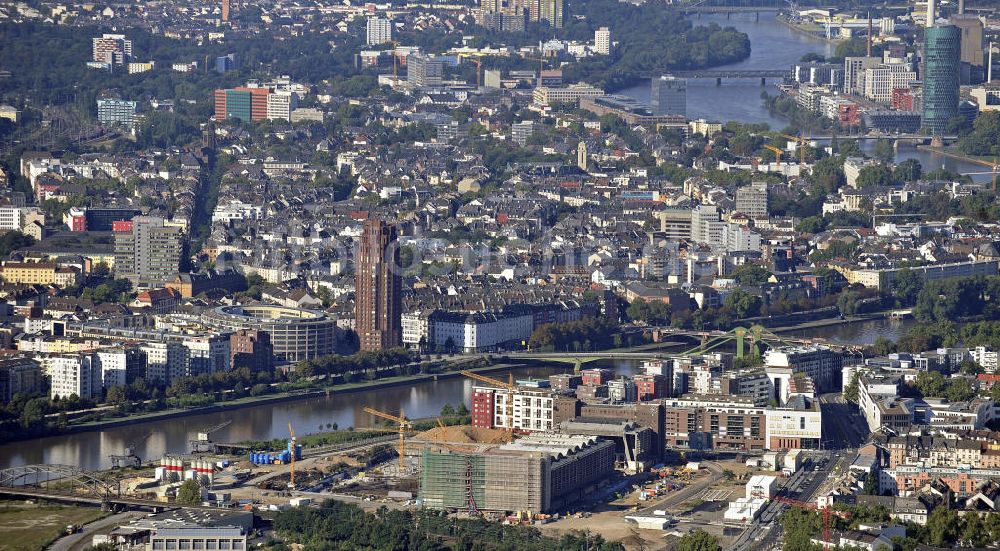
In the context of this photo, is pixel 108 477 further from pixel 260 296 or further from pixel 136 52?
pixel 136 52

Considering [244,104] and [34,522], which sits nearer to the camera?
[34,522]

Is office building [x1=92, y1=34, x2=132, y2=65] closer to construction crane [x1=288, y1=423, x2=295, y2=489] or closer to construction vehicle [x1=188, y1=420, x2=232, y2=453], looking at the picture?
construction vehicle [x1=188, y1=420, x2=232, y2=453]

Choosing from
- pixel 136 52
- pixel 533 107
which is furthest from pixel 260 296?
pixel 136 52

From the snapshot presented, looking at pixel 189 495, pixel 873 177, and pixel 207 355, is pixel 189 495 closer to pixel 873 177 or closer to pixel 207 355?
pixel 207 355

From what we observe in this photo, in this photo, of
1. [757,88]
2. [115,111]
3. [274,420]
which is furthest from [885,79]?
[274,420]

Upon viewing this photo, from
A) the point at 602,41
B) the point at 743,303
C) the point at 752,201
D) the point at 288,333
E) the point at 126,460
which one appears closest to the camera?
the point at 126,460
